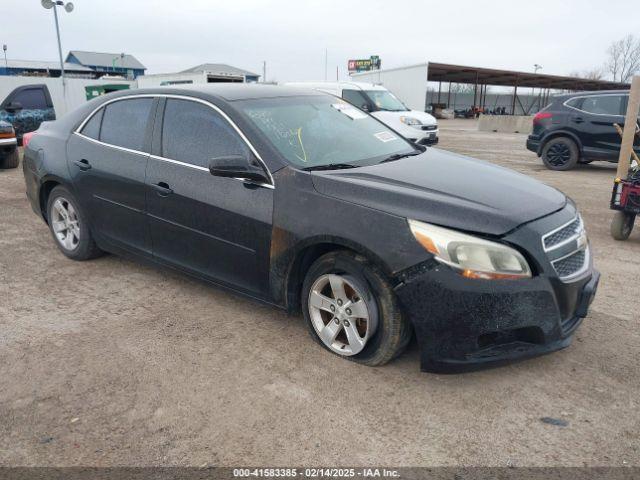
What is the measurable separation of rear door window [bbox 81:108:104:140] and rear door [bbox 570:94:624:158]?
959cm

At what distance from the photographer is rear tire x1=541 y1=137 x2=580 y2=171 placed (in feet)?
36.8

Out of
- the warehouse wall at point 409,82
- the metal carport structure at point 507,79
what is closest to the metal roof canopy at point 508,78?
the metal carport structure at point 507,79

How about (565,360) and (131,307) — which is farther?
(131,307)

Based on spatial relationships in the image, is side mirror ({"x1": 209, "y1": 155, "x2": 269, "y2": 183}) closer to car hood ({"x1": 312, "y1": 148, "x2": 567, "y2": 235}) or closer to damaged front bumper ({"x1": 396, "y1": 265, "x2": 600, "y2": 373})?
car hood ({"x1": 312, "y1": 148, "x2": 567, "y2": 235})

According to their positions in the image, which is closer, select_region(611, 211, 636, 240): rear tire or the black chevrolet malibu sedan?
the black chevrolet malibu sedan

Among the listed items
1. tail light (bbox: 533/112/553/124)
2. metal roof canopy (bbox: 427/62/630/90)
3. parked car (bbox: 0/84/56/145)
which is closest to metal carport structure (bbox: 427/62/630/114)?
metal roof canopy (bbox: 427/62/630/90)

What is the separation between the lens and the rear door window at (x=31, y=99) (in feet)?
43.3

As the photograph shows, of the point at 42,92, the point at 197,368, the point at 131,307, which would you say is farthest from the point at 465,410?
the point at 42,92

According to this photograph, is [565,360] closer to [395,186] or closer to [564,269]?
[564,269]

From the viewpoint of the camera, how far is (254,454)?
2.44 metres

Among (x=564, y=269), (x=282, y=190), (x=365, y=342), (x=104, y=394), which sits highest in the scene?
(x=282, y=190)

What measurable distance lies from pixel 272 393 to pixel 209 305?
4.39 feet

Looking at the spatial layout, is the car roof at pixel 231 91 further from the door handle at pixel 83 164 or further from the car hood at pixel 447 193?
the car hood at pixel 447 193

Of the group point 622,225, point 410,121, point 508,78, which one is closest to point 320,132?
point 622,225
